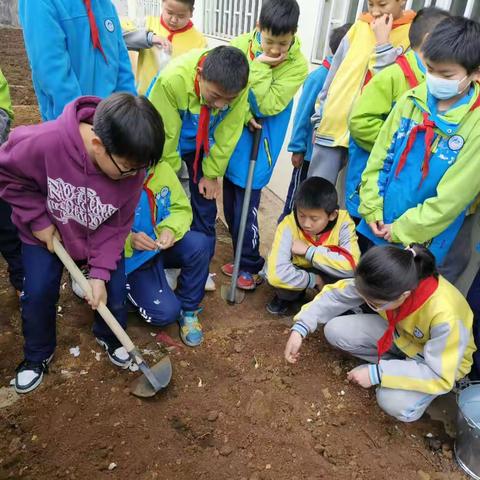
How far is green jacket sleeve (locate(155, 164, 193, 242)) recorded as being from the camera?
8.49 feet

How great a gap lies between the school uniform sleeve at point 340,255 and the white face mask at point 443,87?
975 mm

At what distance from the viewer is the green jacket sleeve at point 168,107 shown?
255cm

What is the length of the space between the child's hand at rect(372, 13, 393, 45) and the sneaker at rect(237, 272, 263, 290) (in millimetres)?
1807

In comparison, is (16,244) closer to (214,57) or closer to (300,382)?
(214,57)

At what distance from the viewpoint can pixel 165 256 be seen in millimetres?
2787

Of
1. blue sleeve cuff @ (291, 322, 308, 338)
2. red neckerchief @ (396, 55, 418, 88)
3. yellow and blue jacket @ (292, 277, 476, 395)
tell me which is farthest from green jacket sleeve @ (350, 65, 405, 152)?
blue sleeve cuff @ (291, 322, 308, 338)

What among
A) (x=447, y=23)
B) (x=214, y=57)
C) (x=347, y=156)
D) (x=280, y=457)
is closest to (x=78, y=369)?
(x=280, y=457)

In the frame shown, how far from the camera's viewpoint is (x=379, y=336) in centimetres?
251

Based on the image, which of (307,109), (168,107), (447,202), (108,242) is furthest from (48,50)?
(447,202)

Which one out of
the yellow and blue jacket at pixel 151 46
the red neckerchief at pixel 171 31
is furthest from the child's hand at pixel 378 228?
the red neckerchief at pixel 171 31

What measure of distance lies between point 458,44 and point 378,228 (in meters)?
1.01

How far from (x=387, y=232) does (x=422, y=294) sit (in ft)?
1.65

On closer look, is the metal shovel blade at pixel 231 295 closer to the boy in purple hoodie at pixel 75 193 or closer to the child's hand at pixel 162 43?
the boy in purple hoodie at pixel 75 193

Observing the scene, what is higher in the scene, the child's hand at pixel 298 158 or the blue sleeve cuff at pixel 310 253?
the child's hand at pixel 298 158
